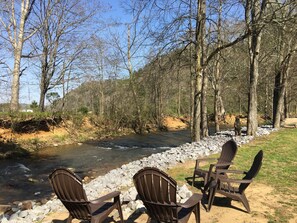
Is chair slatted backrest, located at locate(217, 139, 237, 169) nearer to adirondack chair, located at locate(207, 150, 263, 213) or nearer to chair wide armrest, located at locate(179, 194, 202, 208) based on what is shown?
adirondack chair, located at locate(207, 150, 263, 213)

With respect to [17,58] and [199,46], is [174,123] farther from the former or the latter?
[199,46]

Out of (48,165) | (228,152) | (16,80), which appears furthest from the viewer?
(16,80)

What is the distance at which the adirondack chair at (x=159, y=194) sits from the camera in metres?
3.41

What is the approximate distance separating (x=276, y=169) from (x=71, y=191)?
5.66 metres

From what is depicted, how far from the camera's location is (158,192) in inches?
137

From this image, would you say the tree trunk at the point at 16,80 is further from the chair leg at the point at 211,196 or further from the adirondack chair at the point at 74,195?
the chair leg at the point at 211,196

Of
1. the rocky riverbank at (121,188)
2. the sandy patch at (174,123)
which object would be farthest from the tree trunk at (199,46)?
the sandy patch at (174,123)

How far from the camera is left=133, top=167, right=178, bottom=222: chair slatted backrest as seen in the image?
341cm

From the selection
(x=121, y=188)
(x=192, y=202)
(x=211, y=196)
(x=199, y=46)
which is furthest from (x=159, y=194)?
(x=199, y=46)

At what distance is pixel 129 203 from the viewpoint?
502 cm

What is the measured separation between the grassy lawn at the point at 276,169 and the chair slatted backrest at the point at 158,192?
180 centimetres

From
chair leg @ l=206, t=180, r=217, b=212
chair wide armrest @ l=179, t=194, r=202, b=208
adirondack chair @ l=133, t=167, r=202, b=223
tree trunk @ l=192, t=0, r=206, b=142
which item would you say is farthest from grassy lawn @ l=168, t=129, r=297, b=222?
tree trunk @ l=192, t=0, r=206, b=142

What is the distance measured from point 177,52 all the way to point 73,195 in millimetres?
9048

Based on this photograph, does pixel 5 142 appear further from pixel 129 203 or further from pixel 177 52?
pixel 129 203
